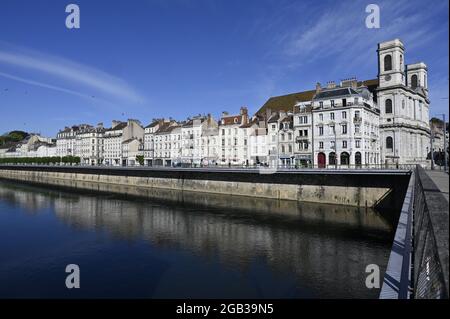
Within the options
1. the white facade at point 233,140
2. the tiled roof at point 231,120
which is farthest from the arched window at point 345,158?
the tiled roof at point 231,120

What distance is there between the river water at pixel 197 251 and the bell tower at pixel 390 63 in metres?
37.6

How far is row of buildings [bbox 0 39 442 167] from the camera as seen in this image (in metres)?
49.8

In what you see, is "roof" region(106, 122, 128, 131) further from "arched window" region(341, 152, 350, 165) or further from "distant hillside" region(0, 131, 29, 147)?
"distant hillside" region(0, 131, 29, 147)

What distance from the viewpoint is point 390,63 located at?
61.3 meters

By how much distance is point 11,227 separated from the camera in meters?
28.5

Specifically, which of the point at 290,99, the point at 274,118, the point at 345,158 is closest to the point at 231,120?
the point at 274,118

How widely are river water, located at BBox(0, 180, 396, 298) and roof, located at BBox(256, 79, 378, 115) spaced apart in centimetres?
3704

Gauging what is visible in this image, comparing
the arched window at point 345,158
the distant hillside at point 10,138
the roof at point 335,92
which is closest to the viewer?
the arched window at point 345,158

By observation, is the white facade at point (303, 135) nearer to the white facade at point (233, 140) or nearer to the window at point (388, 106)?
the white facade at point (233, 140)

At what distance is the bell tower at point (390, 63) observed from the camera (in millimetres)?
60188

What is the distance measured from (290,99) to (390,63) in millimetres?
19849

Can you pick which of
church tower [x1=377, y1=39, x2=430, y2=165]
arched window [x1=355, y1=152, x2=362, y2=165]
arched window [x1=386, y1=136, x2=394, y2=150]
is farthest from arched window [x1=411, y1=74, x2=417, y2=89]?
arched window [x1=355, y1=152, x2=362, y2=165]

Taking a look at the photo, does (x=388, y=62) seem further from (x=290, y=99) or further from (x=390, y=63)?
(x=290, y=99)
